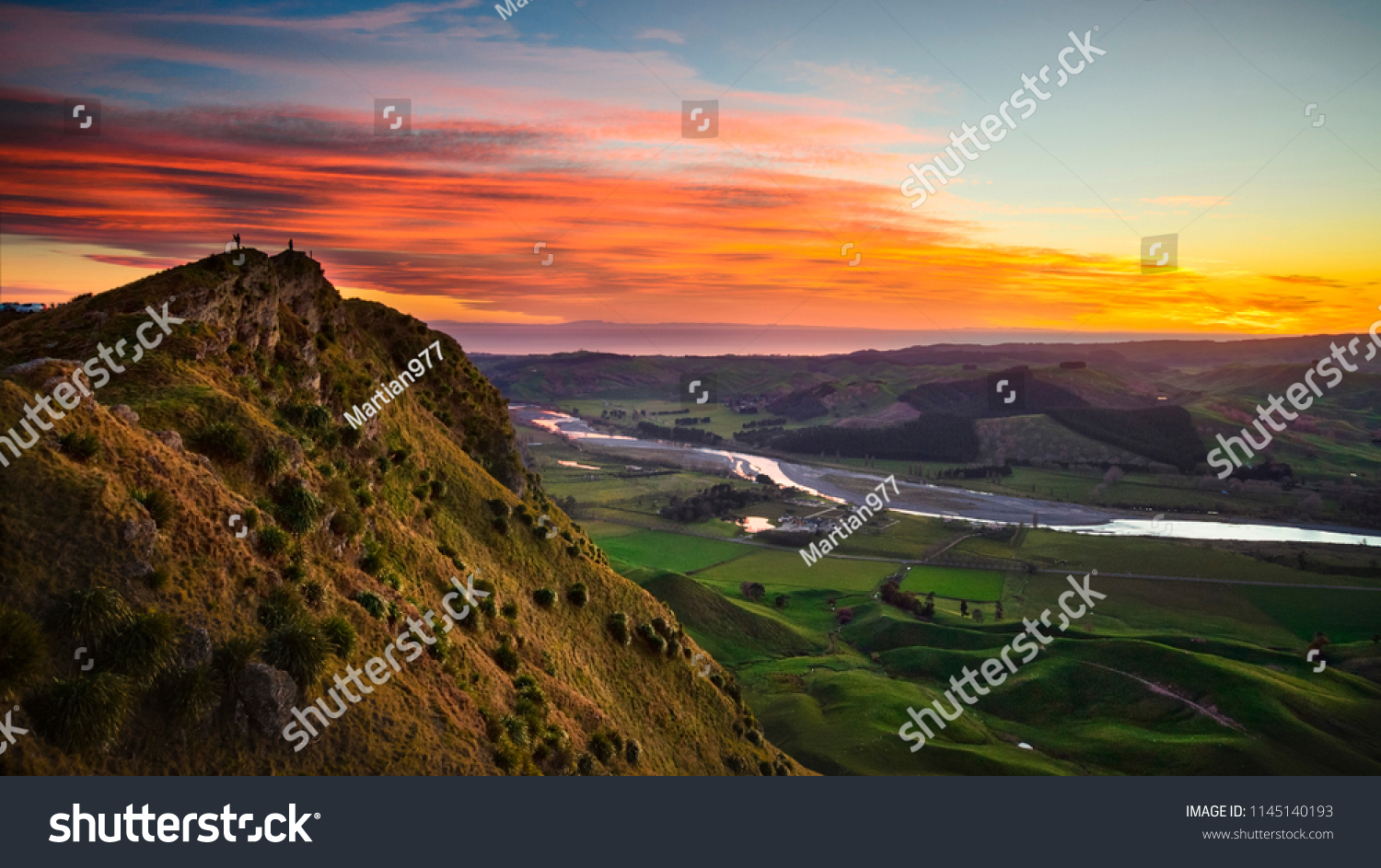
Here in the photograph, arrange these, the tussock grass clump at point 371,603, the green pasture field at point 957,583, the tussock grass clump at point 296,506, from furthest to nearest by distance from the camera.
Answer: the green pasture field at point 957,583, the tussock grass clump at point 371,603, the tussock grass clump at point 296,506

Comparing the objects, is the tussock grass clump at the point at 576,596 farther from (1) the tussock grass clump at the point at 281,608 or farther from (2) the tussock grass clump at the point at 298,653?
(2) the tussock grass clump at the point at 298,653

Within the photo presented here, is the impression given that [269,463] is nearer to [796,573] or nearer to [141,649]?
[141,649]

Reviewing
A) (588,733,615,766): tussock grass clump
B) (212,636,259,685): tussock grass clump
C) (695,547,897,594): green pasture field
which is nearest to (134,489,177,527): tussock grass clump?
(212,636,259,685): tussock grass clump

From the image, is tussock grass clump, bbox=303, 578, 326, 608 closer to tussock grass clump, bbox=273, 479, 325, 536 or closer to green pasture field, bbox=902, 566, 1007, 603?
tussock grass clump, bbox=273, 479, 325, 536

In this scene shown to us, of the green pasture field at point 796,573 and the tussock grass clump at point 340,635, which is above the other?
the tussock grass clump at point 340,635

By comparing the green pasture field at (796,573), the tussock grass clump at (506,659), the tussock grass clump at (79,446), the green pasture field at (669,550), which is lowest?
the green pasture field at (669,550)

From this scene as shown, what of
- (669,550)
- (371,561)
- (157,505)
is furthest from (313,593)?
(669,550)

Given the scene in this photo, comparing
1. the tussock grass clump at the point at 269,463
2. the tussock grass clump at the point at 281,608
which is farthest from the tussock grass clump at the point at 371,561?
the tussock grass clump at the point at 281,608
